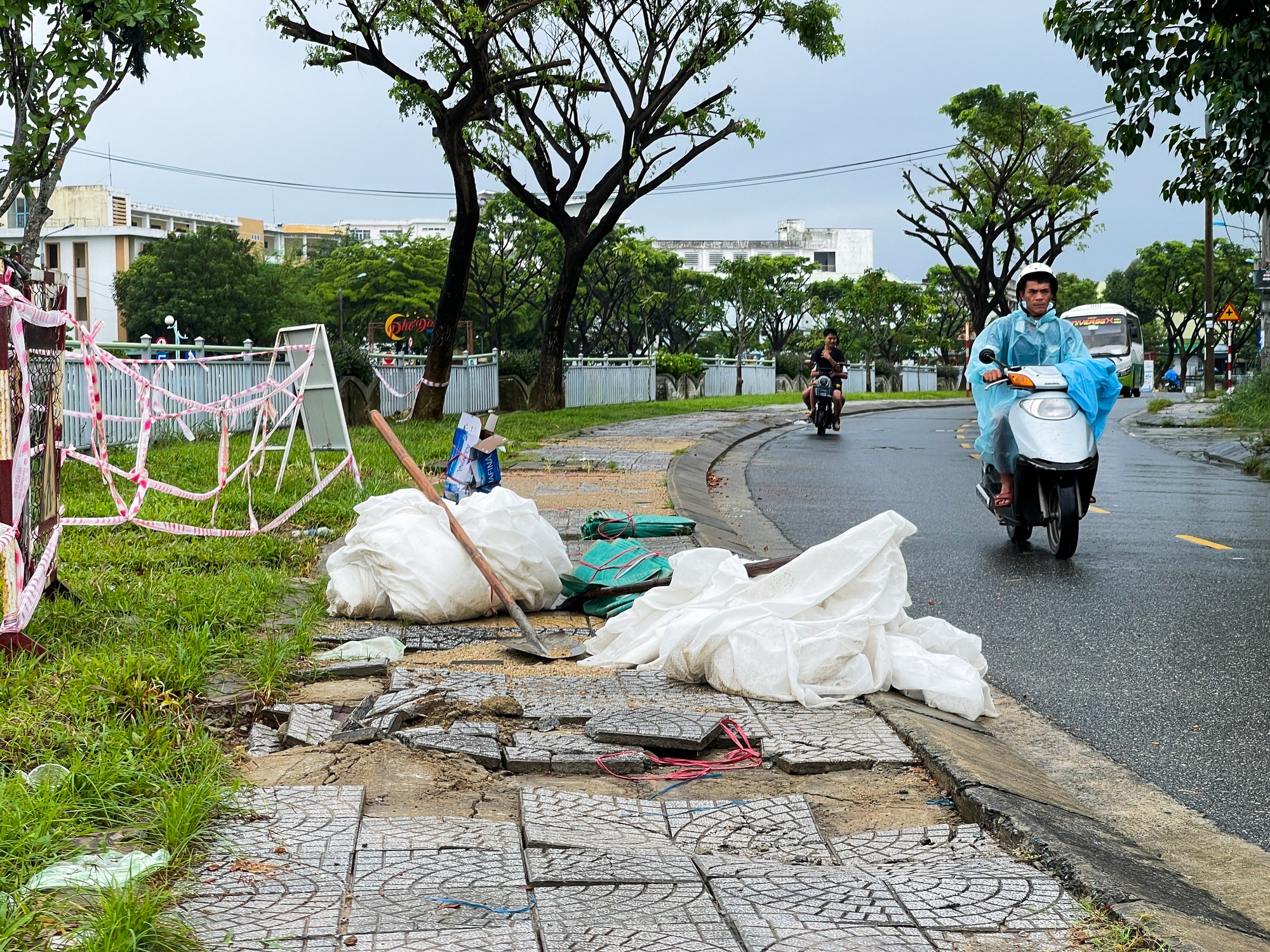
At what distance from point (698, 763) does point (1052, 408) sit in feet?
18.3

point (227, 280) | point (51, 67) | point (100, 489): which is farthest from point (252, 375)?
point (227, 280)

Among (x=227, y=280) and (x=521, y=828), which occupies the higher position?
(x=227, y=280)

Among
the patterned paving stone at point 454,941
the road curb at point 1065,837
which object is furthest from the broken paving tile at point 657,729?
the patterned paving stone at point 454,941

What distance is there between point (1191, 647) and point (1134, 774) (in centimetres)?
191

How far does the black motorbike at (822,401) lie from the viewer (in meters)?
21.8

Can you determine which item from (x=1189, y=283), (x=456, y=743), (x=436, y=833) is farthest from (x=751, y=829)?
(x=1189, y=283)

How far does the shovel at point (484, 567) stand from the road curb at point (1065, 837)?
1.47 meters

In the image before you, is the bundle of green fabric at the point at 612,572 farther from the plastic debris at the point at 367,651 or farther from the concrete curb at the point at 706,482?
the concrete curb at the point at 706,482

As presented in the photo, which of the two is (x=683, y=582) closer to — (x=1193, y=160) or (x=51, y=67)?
(x=1193, y=160)

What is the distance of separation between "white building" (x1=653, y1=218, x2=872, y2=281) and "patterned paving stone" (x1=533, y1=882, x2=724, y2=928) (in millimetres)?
123954

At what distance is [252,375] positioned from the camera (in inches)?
738

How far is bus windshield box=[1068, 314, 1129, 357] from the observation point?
4888cm

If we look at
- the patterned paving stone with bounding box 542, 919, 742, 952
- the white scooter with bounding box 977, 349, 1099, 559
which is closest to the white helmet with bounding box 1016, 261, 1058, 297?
the white scooter with bounding box 977, 349, 1099, 559

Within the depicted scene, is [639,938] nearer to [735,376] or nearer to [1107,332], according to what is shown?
[1107,332]
